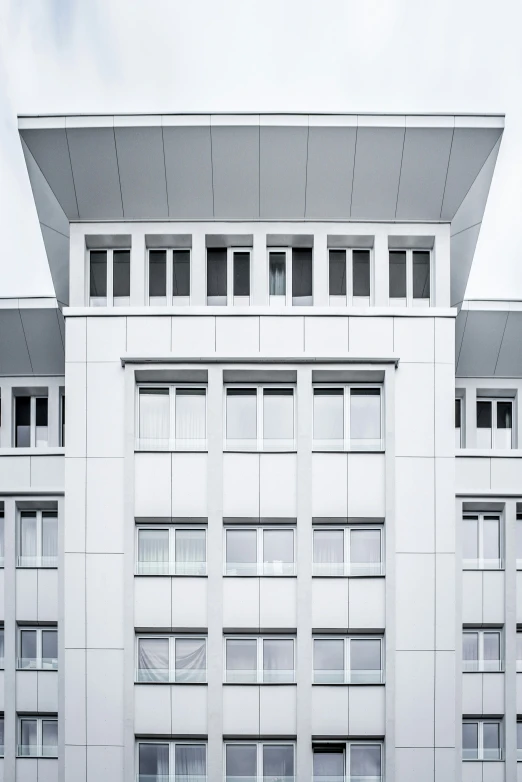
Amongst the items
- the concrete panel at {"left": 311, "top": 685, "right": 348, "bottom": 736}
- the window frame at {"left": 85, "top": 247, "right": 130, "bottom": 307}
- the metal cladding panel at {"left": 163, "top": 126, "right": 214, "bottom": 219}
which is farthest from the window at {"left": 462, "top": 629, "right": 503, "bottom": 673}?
the metal cladding panel at {"left": 163, "top": 126, "right": 214, "bottom": 219}

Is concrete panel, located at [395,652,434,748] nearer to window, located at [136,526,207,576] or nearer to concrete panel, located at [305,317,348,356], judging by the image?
window, located at [136,526,207,576]

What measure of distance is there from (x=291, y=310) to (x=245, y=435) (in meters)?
2.90

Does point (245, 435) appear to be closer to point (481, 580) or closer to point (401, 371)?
point (401, 371)

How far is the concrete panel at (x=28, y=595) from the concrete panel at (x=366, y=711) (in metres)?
7.29

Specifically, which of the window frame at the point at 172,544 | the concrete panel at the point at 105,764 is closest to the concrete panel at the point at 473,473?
the window frame at the point at 172,544

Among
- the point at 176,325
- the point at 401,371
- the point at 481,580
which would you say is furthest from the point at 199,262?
the point at 481,580

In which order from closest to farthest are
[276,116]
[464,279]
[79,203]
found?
1. [276,116]
2. [79,203]
3. [464,279]

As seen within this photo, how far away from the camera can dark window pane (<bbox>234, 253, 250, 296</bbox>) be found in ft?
46.4

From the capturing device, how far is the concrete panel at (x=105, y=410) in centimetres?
1300

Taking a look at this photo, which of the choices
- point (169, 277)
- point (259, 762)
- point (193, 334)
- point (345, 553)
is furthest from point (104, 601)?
point (169, 277)

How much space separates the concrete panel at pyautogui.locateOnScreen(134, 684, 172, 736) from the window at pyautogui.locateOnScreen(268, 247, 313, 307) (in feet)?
28.9

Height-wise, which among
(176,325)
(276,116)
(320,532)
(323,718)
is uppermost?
(276,116)

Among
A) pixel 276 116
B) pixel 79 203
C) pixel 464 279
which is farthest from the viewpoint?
pixel 464 279

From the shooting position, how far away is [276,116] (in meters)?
12.7
